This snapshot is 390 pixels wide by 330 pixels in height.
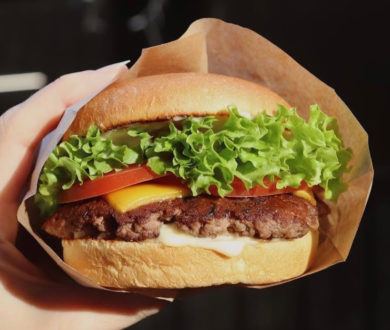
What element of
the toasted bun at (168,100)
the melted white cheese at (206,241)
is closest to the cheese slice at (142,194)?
the melted white cheese at (206,241)

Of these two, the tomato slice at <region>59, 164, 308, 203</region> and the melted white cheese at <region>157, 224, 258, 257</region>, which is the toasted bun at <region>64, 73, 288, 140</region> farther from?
the melted white cheese at <region>157, 224, 258, 257</region>

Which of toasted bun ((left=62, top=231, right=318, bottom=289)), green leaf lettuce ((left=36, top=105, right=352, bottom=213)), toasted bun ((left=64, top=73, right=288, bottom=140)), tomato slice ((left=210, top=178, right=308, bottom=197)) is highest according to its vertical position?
toasted bun ((left=64, top=73, right=288, bottom=140))

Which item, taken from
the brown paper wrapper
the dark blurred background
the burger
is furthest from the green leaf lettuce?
the dark blurred background

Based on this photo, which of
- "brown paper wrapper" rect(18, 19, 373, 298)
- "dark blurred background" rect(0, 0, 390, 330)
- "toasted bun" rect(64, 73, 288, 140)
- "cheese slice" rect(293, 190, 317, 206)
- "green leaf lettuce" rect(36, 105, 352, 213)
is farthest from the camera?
"dark blurred background" rect(0, 0, 390, 330)

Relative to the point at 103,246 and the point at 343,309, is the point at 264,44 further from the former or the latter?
the point at 343,309

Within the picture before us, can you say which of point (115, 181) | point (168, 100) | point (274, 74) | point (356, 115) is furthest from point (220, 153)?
point (356, 115)

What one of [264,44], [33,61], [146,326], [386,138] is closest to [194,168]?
[264,44]

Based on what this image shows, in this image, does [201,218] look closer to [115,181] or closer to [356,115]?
[115,181]

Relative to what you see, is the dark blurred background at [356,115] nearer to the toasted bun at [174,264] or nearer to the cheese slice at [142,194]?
the toasted bun at [174,264]

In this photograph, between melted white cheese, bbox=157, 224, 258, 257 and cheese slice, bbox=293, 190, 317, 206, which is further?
cheese slice, bbox=293, 190, 317, 206
